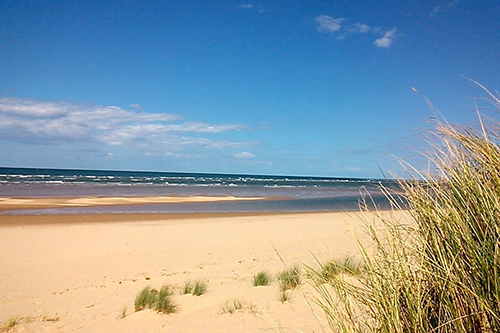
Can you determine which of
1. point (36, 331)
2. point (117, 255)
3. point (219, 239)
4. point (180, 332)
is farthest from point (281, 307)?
point (219, 239)

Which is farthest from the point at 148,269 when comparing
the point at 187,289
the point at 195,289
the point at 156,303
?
the point at 156,303

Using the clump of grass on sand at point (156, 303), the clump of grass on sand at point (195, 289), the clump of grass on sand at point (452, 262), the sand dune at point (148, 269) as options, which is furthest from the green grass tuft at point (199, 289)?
the clump of grass on sand at point (452, 262)

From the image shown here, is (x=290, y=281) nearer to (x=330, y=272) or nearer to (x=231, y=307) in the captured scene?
(x=231, y=307)

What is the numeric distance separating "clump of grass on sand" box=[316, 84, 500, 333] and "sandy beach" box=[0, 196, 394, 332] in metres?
0.48

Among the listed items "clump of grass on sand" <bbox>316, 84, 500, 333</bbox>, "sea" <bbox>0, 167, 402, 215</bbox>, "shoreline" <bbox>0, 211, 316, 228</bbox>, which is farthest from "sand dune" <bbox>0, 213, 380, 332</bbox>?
"sea" <bbox>0, 167, 402, 215</bbox>

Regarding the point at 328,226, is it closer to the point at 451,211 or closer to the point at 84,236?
the point at 84,236

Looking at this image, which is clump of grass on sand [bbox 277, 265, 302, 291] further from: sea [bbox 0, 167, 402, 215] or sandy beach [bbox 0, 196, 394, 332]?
sea [bbox 0, 167, 402, 215]

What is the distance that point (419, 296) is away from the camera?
2002mm

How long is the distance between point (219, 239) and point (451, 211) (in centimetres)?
1097

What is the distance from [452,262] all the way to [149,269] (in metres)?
7.88

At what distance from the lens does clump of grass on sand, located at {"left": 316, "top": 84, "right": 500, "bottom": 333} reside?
72.7 inches

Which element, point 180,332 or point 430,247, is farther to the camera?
point 180,332

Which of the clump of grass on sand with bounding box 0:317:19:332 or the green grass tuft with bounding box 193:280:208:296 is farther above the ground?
the green grass tuft with bounding box 193:280:208:296

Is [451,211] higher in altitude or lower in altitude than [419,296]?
higher
